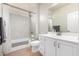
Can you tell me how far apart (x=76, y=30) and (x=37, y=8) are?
0.70m

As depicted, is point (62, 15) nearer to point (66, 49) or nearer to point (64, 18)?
point (64, 18)

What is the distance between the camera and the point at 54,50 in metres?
1.32

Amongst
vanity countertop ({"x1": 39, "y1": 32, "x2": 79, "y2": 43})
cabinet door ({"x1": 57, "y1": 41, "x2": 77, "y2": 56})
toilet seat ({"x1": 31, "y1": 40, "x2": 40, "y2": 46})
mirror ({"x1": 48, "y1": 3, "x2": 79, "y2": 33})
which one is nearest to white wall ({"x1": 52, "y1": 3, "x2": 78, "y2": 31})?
mirror ({"x1": 48, "y1": 3, "x2": 79, "y2": 33})

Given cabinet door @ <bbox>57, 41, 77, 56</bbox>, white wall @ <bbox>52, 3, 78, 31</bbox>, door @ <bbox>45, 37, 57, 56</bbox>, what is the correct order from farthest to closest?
1. white wall @ <bbox>52, 3, 78, 31</bbox>
2. door @ <bbox>45, 37, 57, 56</bbox>
3. cabinet door @ <bbox>57, 41, 77, 56</bbox>

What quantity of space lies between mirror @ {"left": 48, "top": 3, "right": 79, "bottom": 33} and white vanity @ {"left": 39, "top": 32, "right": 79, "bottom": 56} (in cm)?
11

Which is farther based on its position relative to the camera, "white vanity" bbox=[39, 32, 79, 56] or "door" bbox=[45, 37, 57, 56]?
"door" bbox=[45, 37, 57, 56]

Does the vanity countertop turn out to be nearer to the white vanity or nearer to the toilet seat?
the white vanity

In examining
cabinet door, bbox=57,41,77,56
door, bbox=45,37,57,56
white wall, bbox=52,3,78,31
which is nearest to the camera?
cabinet door, bbox=57,41,77,56

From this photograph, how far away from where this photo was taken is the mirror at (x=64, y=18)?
4.58ft

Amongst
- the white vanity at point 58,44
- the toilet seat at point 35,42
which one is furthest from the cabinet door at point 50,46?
the toilet seat at point 35,42

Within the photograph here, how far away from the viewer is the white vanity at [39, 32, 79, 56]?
1197mm

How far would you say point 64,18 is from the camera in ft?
4.81

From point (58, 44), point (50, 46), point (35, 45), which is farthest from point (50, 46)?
point (35, 45)

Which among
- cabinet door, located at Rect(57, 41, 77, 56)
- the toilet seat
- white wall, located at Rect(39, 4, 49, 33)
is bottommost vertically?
cabinet door, located at Rect(57, 41, 77, 56)
